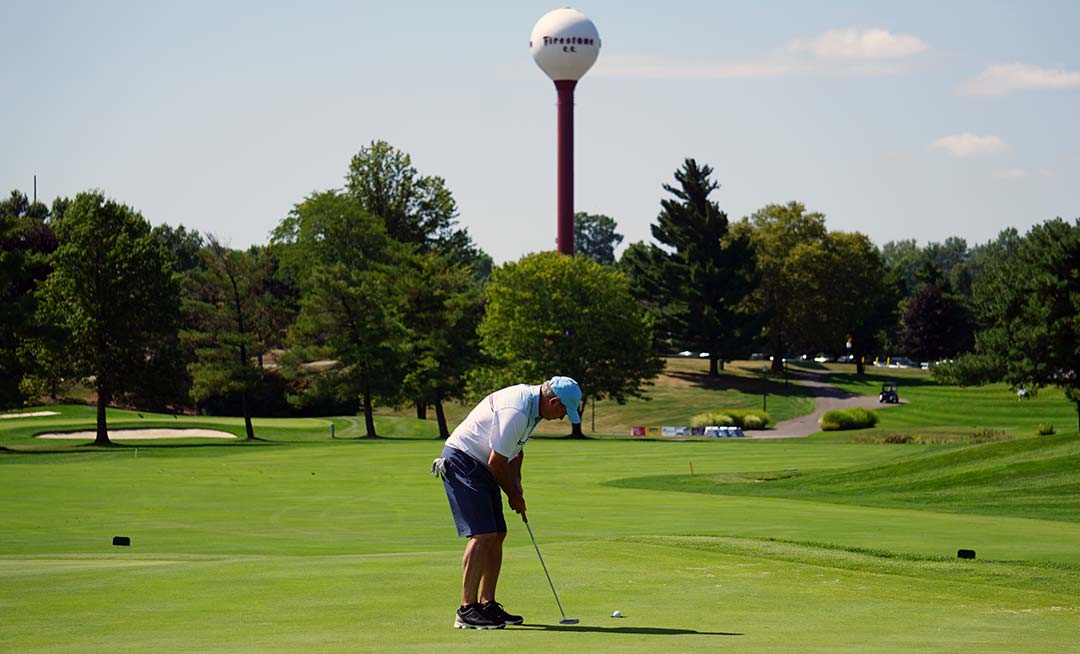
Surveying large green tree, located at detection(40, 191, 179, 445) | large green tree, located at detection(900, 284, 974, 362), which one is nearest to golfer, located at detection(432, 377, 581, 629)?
large green tree, located at detection(40, 191, 179, 445)

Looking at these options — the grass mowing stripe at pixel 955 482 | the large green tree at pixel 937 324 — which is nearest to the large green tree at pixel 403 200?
the large green tree at pixel 937 324

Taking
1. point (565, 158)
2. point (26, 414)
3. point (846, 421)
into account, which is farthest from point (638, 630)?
point (565, 158)

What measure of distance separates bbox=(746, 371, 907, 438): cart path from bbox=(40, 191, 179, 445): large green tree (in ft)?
137

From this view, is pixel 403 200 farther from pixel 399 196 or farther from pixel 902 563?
pixel 902 563

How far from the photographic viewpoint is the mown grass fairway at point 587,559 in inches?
467

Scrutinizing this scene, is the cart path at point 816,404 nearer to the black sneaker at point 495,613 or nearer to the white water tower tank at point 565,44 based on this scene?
the white water tower tank at point 565,44

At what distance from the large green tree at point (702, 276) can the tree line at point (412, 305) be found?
196 mm

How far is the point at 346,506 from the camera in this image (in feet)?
106

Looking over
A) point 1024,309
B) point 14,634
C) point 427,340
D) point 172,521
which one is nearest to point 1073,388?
point 1024,309

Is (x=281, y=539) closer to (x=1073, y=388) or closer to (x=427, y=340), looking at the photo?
(x=1073, y=388)

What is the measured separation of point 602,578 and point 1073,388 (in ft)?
196

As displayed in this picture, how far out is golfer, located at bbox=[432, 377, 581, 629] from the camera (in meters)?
12.2

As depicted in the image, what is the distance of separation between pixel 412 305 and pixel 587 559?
7015 centimetres

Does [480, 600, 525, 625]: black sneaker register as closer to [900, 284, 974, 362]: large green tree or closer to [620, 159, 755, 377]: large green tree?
[620, 159, 755, 377]: large green tree
